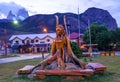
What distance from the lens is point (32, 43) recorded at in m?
87.5

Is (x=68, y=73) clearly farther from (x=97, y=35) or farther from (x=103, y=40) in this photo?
(x=97, y=35)

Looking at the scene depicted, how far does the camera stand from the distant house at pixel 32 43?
270 ft

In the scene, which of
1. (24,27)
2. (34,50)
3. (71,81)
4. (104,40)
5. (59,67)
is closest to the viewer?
(71,81)

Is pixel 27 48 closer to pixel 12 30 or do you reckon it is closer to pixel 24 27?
pixel 12 30

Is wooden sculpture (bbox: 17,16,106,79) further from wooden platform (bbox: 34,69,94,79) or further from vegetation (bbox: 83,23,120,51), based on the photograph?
vegetation (bbox: 83,23,120,51)

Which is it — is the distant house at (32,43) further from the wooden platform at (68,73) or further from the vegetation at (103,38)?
the wooden platform at (68,73)

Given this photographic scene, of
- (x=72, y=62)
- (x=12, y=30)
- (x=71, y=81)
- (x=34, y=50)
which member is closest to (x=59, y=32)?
(x=72, y=62)

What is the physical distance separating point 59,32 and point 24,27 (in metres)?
159

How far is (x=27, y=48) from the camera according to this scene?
8231cm

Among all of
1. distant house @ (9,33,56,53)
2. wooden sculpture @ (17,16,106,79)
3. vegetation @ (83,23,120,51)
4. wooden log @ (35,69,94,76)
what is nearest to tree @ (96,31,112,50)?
→ vegetation @ (83,23,120,51)

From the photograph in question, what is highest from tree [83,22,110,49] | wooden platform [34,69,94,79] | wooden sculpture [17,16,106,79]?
tree [83,22,110,49]

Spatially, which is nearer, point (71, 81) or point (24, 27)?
point (71, 81)

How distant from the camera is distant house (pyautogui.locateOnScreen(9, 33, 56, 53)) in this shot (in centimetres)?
8222

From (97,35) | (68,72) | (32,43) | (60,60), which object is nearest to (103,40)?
(97,35)
